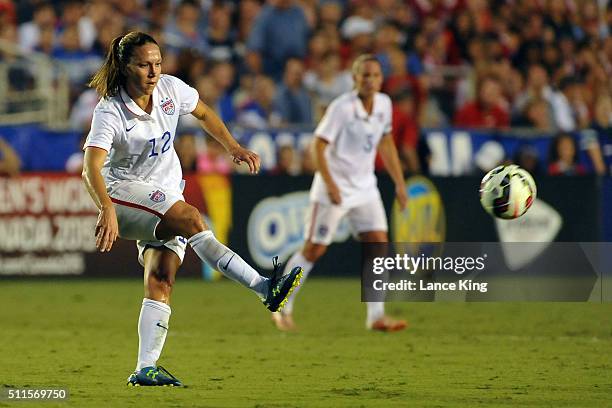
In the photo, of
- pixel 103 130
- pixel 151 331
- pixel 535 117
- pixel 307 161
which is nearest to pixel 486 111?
pixel 535 117

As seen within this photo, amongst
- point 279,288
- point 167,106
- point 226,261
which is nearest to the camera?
point 279,288

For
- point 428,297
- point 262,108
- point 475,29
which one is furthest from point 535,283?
point 475,29

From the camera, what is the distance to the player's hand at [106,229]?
682 cm

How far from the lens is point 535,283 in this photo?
577 inches

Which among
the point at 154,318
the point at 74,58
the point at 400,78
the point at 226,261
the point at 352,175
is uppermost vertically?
the point at 74,58

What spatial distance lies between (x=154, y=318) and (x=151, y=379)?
0.37 meters

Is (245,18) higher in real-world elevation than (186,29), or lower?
higher

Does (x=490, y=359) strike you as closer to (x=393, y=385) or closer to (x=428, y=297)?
(x=393, y=385)

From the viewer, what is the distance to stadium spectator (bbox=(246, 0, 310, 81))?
60.2ft

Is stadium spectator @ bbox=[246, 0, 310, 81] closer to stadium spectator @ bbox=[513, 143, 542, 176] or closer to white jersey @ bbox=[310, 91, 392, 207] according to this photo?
stadium spectator @ bbox=[513, 143, 542, 176]

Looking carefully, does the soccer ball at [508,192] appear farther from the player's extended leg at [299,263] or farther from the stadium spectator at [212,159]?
the stadium spectator at [212,159]

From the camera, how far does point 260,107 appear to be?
1717cm

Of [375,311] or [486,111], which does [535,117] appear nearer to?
[486,111]

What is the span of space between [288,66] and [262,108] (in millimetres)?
713
